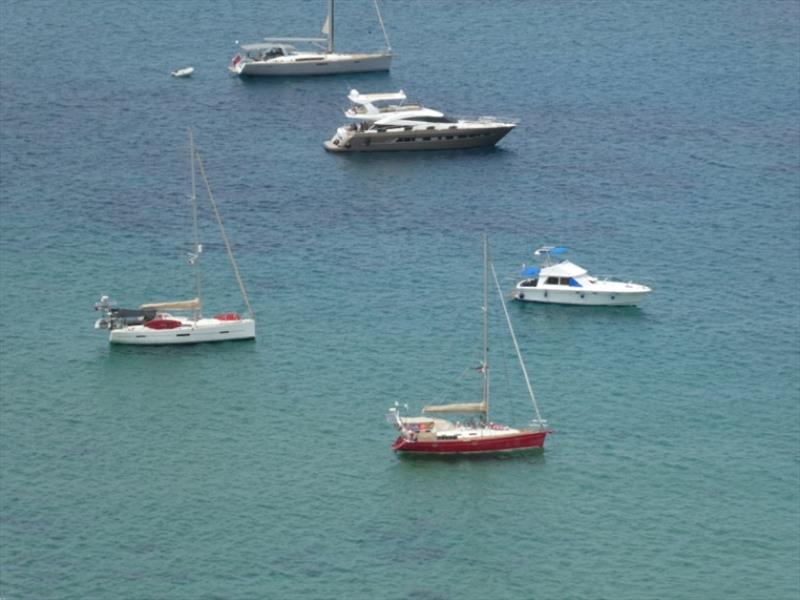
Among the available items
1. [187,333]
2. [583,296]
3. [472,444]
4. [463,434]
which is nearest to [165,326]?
[187,333]

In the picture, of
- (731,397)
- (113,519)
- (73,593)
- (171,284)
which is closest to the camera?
(73,593)

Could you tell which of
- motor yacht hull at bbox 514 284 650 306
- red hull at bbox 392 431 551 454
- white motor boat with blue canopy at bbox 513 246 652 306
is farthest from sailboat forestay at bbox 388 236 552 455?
white motor boat with blue canopy at bbox 513 246 652 306

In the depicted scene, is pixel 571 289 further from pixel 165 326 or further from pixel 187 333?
pixel 165 326

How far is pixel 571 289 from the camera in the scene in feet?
628

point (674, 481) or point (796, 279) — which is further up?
point (796, 279)

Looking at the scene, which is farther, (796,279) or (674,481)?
(796,279)

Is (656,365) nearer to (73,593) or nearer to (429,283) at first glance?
(429,283)

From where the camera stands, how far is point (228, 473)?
16275cm

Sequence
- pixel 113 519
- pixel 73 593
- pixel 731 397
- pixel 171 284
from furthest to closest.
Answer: pixel 171 284
pixel 731 397
pixel 113 519
pixel 73 593

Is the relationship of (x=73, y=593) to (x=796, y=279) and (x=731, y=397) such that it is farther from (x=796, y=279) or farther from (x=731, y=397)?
(x=796, y=279)

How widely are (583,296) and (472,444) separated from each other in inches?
1192

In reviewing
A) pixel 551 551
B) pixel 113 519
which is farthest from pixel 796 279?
pixel 113 519

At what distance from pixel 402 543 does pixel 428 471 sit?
11449 millimetres

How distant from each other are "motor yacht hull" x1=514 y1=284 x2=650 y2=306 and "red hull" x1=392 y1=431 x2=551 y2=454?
28028 mm
